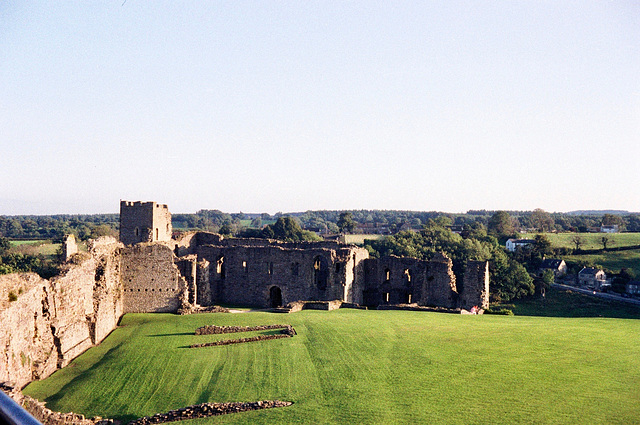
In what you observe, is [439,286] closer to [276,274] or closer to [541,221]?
[276,274]

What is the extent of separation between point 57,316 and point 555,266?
7604 cm

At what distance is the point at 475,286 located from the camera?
3934 centimetres

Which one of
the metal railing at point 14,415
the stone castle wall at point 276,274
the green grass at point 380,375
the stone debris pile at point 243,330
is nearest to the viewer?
the metal railing at point 14,415

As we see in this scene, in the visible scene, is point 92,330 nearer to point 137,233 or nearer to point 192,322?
point 192,322

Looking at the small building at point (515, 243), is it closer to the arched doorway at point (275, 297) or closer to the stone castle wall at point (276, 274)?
the stone castle wall at point (276, 274)

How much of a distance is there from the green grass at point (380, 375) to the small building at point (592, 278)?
53955 millimetres

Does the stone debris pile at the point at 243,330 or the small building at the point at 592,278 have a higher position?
the stone debris pile at the point at 243,330

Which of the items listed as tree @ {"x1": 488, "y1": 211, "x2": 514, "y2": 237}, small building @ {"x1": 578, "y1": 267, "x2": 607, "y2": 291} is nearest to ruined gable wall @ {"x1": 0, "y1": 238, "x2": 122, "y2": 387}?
small building @ {"x1": 578, "y1": 267, "x2": 607, "y2": 291}

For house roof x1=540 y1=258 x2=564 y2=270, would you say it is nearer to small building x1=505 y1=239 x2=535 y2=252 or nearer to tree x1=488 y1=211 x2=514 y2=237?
small building x1=505 y1=239 x2=535 y2=252

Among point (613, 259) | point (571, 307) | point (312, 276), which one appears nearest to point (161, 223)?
point (312, 276)

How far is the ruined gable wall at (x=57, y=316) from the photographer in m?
19.1

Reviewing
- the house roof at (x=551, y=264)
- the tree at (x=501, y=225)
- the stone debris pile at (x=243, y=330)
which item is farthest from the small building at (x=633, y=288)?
the stone debris pile at (x=243, y=330)

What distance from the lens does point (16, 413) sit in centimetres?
267

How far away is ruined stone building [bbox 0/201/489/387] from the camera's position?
68.2ft
